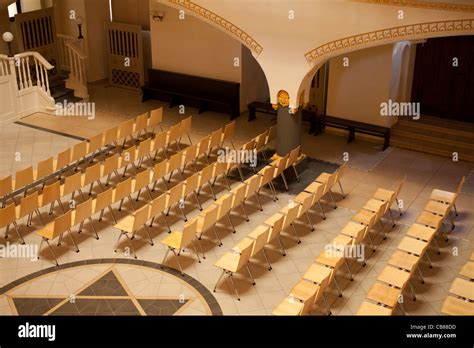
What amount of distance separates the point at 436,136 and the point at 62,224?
8.94 metres

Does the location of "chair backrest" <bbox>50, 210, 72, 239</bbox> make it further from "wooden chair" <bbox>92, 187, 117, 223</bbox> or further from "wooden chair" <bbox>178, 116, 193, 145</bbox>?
"wooden chair" <bbox>178, 116, 193, 145</bbox>

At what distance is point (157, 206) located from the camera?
33.4 feet

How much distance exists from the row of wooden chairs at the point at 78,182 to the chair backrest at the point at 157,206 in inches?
55.6

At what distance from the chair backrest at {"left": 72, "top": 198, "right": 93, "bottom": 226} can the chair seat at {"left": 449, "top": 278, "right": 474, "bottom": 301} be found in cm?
592

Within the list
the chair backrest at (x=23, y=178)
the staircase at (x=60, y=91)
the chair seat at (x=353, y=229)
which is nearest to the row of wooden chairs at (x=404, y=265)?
the chair seat at (x=353, y=229)

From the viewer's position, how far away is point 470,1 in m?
9.36

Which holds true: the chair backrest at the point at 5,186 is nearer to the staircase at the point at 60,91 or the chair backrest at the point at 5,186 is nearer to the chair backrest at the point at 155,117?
the chair backrest at the point at 155,117

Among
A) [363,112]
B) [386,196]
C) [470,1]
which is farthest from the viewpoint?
[363,112]

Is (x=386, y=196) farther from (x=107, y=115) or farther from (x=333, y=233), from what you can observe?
(x=107, y=115)

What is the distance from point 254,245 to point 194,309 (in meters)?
1.32

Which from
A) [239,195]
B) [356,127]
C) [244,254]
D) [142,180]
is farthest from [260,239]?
[356,127]

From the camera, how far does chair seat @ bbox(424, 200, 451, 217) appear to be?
33.7 feet
